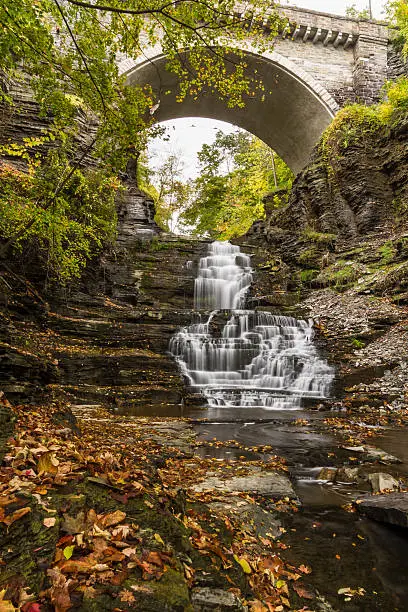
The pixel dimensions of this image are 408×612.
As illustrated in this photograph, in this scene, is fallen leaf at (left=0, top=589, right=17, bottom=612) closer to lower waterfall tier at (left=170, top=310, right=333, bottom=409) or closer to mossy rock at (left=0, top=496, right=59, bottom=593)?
mossy rock at (left=0, top=496, right=59, bottom=593)

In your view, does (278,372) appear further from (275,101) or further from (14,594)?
(275,101)

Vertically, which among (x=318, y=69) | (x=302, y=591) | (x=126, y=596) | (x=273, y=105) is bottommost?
(x=302, y=591)

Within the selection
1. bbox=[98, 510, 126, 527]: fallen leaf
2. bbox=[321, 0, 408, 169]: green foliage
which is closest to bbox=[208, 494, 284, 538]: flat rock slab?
bbox=[98, 510, 126, 527]: fallen leaf

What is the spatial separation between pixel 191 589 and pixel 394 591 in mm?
1400

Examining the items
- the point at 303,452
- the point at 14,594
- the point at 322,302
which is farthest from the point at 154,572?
the point at 322,302

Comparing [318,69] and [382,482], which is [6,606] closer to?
[382,482]

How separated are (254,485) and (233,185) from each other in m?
29.2

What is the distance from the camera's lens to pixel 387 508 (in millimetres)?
2943

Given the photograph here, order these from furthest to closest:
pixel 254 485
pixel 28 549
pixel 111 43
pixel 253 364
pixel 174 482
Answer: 1. pixel 253 364
2. pixel 111 43
3. pixel 254 485
4. pixel 174 482
5. pixel 28 549

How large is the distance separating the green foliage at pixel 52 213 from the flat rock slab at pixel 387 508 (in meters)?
6.27

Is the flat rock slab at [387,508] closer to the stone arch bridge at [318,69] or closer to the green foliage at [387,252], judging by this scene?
the green foliage at [387,252]

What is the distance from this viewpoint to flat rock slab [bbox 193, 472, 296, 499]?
3.32m

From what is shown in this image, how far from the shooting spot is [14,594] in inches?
48.5

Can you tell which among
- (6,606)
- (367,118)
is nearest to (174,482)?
(6,606)
